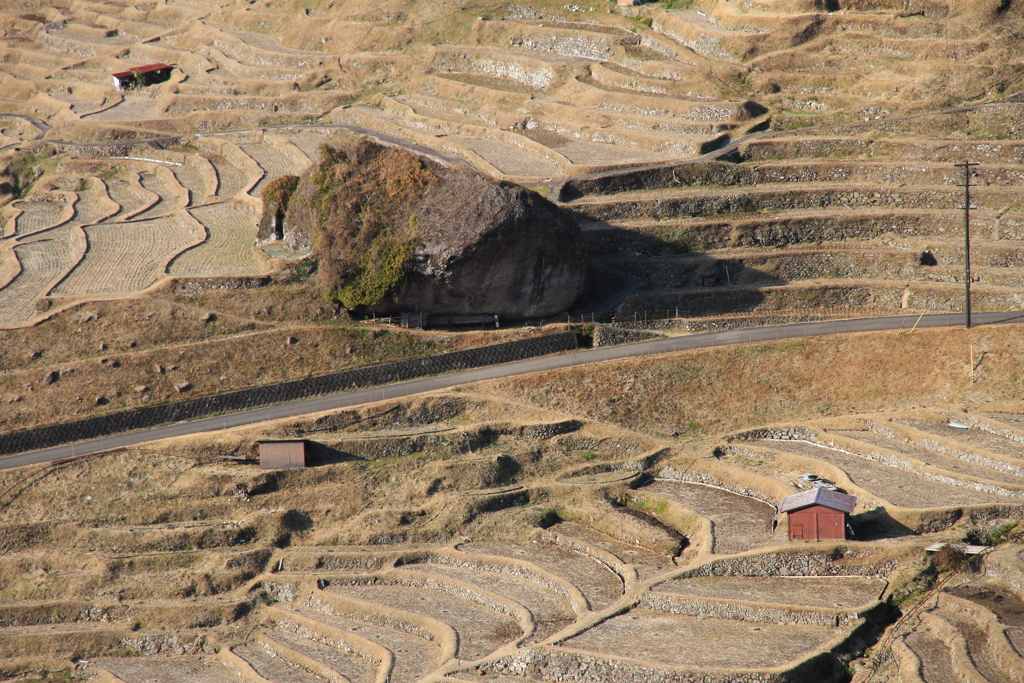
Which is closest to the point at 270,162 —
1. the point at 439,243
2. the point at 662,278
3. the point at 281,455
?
the point at 439,243

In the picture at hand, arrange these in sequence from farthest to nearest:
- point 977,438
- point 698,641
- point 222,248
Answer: point 222,248, point 977,438, point 698,641

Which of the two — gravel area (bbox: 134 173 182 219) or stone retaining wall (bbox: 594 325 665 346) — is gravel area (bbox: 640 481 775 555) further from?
gravel area (bbox: 134 173 182 219)

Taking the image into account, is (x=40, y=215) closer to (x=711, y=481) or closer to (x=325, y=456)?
(x=325, y=456)

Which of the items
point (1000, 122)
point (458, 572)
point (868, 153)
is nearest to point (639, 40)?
point (868, 153)

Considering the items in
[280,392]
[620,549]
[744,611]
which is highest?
[280,392]

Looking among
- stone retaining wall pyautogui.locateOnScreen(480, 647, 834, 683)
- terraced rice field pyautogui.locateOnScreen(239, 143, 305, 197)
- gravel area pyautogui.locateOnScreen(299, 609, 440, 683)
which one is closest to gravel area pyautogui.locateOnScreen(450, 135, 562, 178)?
terraced rice field pyautogui.locateOnScreen(239, 143, 305, 197)

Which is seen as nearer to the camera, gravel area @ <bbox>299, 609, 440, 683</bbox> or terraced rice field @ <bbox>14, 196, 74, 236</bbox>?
gravel area @ <bbox>299, 609, 440, 683</bbox>

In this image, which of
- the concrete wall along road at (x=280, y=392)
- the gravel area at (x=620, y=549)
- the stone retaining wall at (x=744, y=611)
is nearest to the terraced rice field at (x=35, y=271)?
the concrete wall along road at (x=280, y=392)
